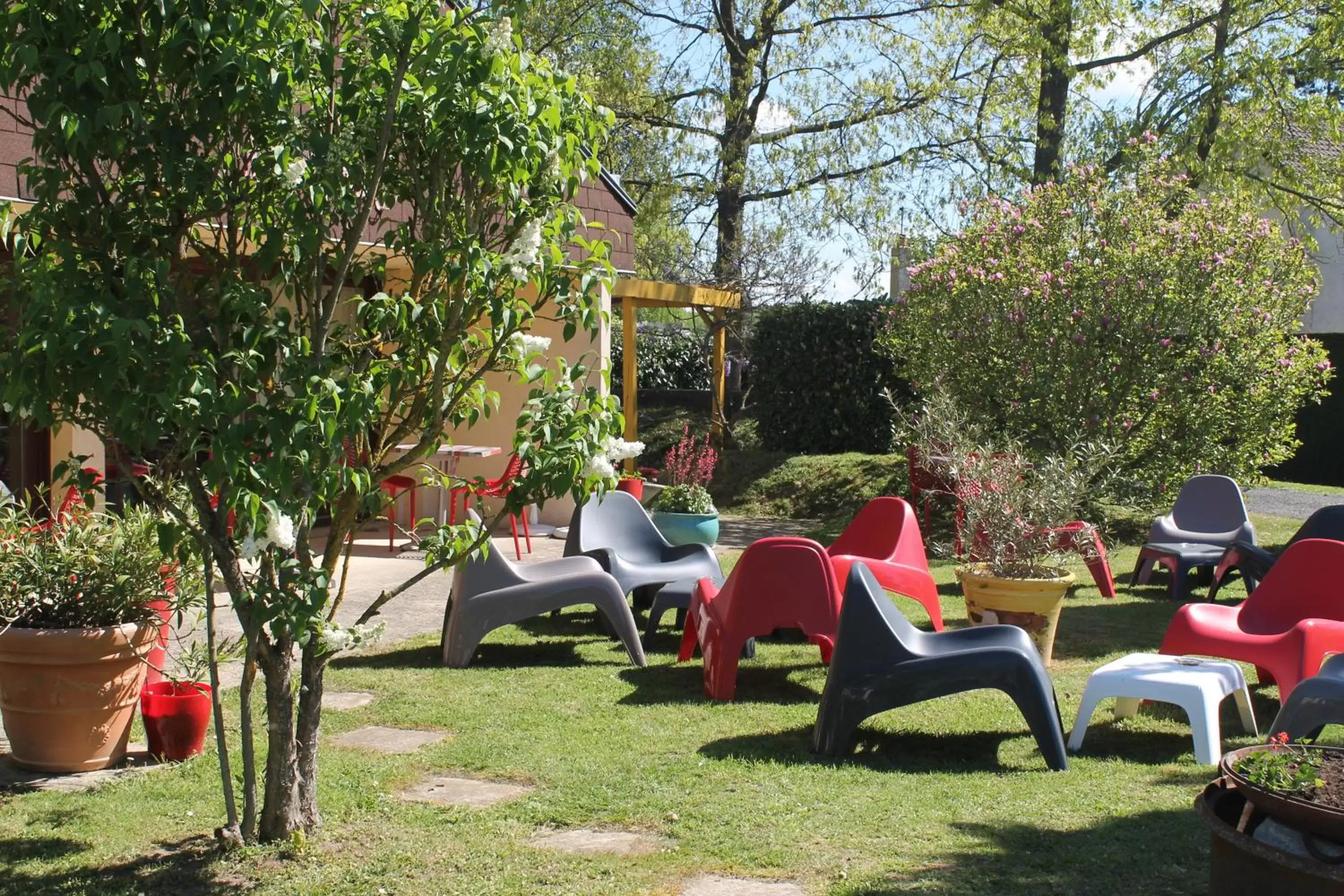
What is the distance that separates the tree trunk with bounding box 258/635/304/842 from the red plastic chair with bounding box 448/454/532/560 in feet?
2.62

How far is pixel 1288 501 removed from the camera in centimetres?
1673

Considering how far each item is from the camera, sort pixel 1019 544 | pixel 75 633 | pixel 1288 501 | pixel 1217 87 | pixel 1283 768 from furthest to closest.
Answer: pixel 1288 501, pixel 1217 87, pixel 1019 544, pixel 75 633, pixel 1283 768

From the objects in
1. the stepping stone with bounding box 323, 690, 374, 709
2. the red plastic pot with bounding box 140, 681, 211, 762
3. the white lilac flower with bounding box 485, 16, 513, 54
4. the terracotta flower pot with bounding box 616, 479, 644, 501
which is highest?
the white lilac flower with bounding box 485, 16, 513, 54

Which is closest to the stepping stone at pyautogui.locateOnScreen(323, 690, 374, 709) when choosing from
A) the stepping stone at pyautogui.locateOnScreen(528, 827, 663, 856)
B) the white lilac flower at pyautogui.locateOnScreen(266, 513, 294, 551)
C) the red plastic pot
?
the red plastic pot

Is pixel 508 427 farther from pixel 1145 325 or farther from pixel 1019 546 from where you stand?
pixel 1019 546

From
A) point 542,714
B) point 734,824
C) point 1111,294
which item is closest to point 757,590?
point 542,714

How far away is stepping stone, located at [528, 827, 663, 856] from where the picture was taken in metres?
4.23

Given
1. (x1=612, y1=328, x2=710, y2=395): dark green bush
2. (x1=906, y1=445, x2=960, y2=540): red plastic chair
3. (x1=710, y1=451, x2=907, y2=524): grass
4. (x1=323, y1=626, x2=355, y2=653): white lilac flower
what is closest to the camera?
(x1=323, y1=626, x2=355, y2=653): white lilac flower

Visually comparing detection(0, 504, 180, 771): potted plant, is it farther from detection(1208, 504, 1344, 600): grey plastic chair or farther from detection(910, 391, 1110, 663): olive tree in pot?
detection(1208, 504, 1344, 600): grey plastic chair

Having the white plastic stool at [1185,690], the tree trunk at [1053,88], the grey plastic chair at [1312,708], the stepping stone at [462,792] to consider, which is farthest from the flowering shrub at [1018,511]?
the tree trunk at [1053,88]

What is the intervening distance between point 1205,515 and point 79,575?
8.93m

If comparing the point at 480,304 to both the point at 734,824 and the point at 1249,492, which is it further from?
the point at 1249,492

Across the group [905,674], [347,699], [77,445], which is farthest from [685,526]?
[905,674]

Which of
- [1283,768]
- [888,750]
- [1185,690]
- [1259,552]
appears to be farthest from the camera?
[1259,552]
